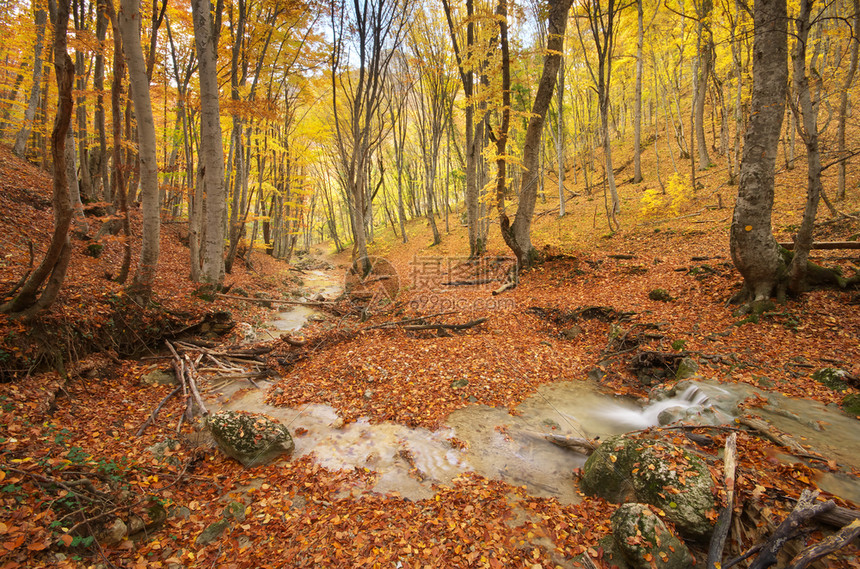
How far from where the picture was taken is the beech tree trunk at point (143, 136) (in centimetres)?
631

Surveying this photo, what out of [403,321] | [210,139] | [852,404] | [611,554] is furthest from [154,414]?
[852,404]

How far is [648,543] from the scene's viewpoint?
2771 mm

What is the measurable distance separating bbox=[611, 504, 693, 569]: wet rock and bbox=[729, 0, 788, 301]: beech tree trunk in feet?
19.1

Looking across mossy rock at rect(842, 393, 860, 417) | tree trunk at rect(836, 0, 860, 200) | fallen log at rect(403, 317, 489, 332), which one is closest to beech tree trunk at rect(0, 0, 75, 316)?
fallen log at rect(403, 317, 489, 332)

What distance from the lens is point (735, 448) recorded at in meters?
3.47

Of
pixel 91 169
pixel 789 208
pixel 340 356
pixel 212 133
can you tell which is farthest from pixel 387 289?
pixel 91 169

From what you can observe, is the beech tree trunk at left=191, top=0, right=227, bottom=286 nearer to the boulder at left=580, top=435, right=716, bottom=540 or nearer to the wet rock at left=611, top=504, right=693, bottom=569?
the boulder at left=580, top=435, right=716, bottom=540

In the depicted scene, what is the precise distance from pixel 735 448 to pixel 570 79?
25.5 meters

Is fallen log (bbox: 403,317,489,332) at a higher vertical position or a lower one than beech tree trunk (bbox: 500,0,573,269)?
lower

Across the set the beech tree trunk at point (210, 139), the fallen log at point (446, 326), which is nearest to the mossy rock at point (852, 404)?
the fallen log at point (446, 326)

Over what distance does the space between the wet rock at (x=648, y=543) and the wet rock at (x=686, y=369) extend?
11.2 feet

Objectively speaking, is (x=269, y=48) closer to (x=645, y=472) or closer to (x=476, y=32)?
A: (x=476, y=32)

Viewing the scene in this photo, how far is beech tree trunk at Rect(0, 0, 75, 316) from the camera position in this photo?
13.8 feet

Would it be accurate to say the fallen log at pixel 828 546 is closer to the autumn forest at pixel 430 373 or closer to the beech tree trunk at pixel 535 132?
the autumn forest at pixel 430 373
